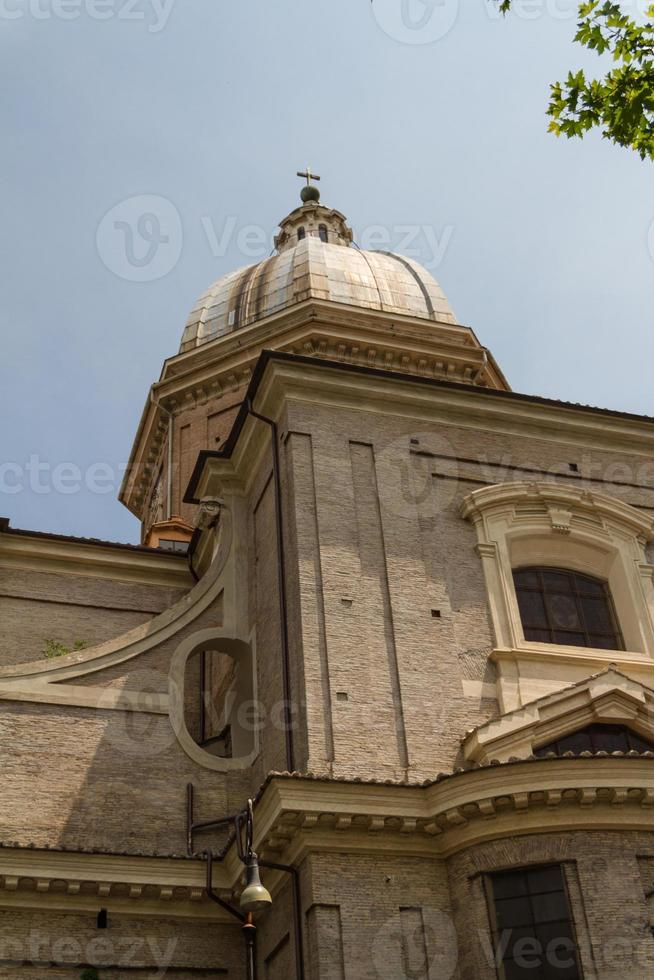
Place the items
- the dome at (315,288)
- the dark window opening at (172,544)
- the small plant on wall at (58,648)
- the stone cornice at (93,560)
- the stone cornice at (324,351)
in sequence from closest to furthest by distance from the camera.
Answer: the small plant on wall at (58,648)
the stone cornice at (93,560)
the dark window opening at (172,544)
the stone cornice at (324,351)
the dome at (315,288)

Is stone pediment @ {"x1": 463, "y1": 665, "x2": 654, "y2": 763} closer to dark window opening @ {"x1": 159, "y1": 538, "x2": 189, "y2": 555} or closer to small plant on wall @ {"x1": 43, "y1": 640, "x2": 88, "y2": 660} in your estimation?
small plant on wall @ {"x1": 43, "y1": 640, "x2": 88, "y2": 660}

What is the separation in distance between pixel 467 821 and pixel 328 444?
6393mm

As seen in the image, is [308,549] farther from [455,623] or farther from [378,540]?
[455,623]

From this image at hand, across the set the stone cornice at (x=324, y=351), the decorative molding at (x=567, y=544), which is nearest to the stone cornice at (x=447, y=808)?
the decorative molding at (x=567, y=544)

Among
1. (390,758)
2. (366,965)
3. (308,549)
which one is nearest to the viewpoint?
(366,965)

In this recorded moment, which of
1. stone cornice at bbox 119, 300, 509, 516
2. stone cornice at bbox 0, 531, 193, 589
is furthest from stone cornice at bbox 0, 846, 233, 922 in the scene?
stone cornice at bbox 119, 300, 509, 516

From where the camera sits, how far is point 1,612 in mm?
20125

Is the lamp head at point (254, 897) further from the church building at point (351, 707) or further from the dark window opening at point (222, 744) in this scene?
A: the dark window opening at point (222, 744)

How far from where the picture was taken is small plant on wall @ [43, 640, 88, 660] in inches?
775

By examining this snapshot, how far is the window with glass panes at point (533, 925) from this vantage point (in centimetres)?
1343

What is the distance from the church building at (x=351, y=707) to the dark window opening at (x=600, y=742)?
3 centimetres

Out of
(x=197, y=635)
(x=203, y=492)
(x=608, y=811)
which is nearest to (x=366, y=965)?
(x=608, y=811)

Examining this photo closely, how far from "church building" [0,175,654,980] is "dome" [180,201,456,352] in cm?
1065

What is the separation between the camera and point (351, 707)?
15609 millimetres
